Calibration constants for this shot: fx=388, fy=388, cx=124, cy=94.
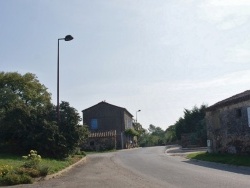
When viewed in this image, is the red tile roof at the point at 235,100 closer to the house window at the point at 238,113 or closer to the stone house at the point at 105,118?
the house window at the point at 238,113

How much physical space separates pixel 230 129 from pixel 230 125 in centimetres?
32

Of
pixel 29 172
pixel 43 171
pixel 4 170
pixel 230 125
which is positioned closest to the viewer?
pixel 4 170

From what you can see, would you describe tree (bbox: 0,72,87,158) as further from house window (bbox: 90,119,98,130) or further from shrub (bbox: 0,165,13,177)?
house window (bbox: 90,119,98,130)

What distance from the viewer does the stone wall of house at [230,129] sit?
28547mm

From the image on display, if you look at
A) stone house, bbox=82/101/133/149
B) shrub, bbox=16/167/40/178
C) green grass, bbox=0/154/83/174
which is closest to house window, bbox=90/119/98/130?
A: stone house, bbox=82/101/133/149

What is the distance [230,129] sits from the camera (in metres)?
30.6

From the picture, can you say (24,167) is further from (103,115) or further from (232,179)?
(103,115)

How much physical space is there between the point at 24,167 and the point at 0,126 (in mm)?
10625

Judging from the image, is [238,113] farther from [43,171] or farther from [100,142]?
[100,142]

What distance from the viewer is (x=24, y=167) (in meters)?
17.6

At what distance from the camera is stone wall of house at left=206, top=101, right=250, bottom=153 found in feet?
93.7

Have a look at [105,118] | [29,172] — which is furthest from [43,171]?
[105,118]

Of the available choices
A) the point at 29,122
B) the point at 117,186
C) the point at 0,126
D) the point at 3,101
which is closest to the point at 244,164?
the point at 117,186

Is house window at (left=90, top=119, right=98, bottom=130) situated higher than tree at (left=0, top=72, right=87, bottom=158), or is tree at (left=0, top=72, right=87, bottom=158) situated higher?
house window at (left=90, top=119, right=98, bottom=130)
